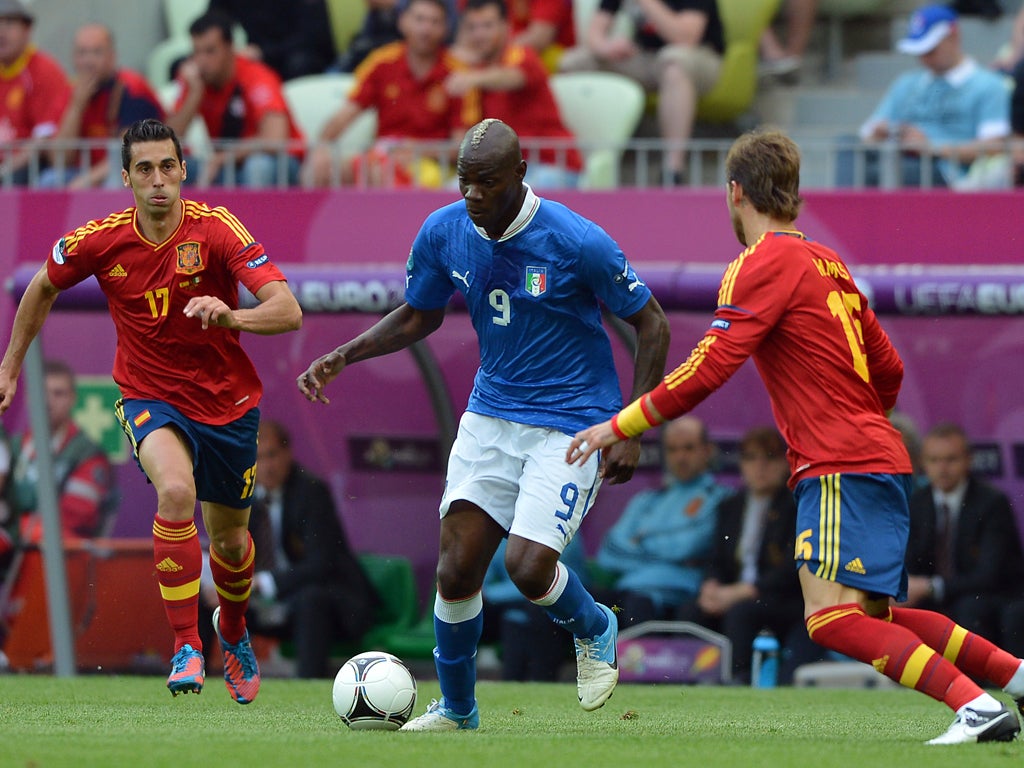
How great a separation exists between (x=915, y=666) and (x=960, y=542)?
14.0ft

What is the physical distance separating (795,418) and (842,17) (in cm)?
841

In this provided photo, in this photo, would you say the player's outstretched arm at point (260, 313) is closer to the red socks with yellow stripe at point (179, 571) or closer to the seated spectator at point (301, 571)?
the red socks with yellow stripe at point (179, 571)

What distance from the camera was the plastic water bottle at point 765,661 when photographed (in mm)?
9523

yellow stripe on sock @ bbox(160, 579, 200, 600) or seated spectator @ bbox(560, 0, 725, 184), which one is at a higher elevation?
seated spectator @ bbox(560, 0, 725, 184)

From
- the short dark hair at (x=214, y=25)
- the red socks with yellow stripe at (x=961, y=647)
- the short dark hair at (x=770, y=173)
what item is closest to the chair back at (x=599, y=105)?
the short dark hair at (x=214, y=25)

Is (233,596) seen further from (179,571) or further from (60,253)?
(60,253)

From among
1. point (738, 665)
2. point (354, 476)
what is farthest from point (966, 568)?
point (354, 476)

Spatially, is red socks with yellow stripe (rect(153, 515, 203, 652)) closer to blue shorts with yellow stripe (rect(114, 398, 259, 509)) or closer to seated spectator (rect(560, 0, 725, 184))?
blue shorts with yellow stripe (rect(114, 398, 259, 509))

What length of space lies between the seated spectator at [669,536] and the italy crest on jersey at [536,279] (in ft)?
13.4

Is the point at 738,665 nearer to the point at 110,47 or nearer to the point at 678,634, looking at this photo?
the point at 678,634

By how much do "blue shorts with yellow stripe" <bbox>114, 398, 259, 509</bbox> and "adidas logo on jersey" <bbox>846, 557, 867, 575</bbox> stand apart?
2760 mm

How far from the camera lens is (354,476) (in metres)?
11.0

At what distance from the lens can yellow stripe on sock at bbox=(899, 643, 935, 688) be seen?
18.0 ft

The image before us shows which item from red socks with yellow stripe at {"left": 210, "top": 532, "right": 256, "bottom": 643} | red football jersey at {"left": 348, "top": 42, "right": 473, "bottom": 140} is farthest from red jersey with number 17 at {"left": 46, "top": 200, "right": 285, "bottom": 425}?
red football jersey at {"left": 348, "top": 42, "right": 473, "bottom": 140}
